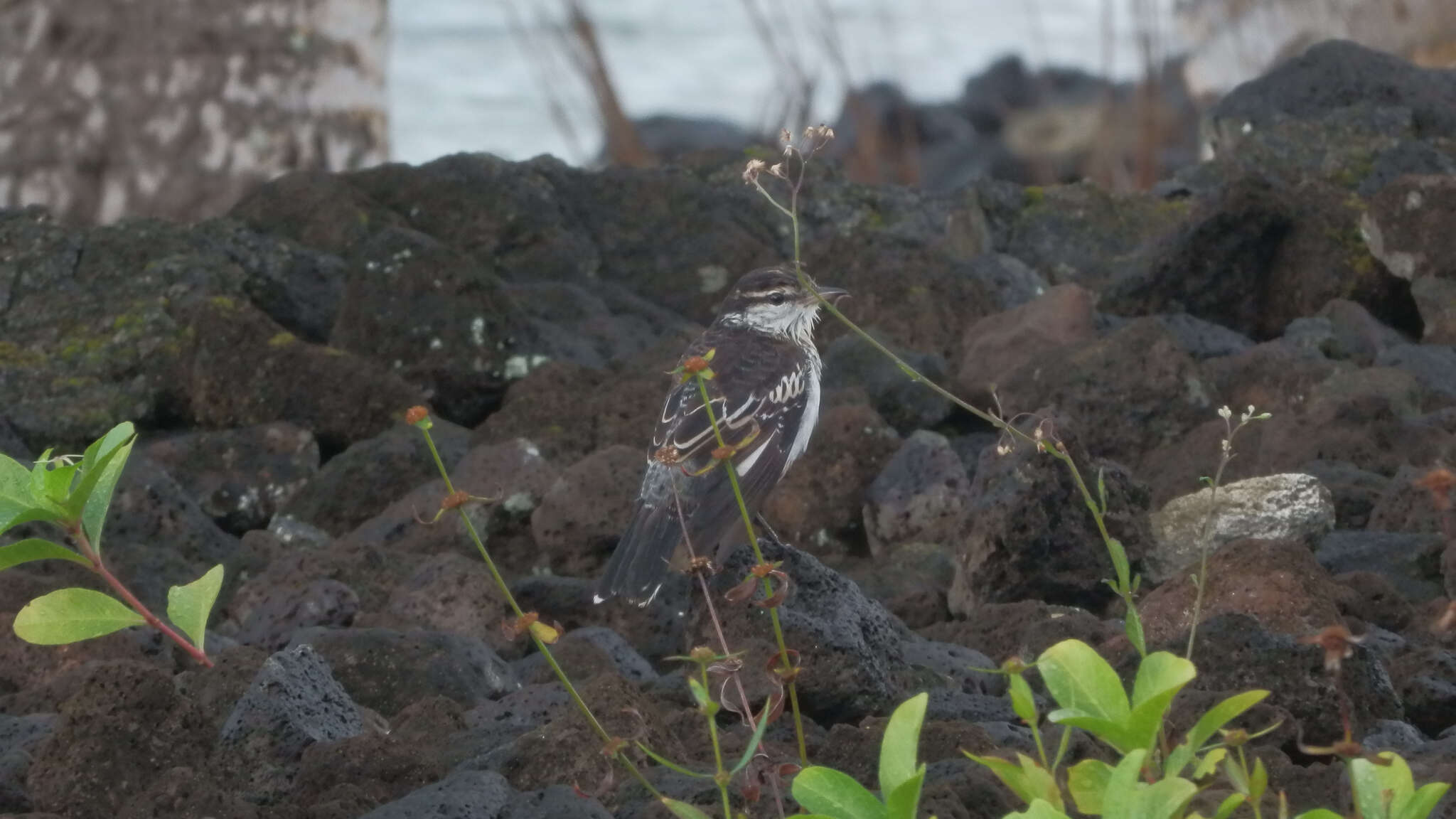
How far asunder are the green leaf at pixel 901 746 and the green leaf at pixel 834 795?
3 cm

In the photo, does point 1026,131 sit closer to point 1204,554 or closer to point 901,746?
point 1204,554

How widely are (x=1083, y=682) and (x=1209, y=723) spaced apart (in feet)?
0.57

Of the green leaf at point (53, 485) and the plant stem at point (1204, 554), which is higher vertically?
the green leaf at point (53, 485)

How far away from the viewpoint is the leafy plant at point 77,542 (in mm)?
3357

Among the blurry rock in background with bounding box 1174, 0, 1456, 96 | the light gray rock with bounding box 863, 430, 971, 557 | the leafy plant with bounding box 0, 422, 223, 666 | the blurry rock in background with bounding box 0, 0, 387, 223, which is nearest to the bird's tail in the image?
the light gray rock with bounding box 863, 430, 971, 557

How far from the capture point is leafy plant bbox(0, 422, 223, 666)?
11.0 ft

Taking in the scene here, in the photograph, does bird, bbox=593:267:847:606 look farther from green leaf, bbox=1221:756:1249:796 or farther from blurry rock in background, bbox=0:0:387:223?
blurry rock in background, bbox=0:0:387:223

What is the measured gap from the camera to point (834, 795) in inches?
108

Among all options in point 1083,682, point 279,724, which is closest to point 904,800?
point 1083,682

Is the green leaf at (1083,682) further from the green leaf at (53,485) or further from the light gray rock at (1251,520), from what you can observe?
the light gray rock at (1251,520)

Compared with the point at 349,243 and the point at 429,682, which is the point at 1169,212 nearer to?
the point at 349,243

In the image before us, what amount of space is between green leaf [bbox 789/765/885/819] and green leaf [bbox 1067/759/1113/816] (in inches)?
11.4

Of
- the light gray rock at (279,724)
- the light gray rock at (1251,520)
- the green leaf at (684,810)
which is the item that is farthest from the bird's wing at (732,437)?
the green leaf at (684,810)

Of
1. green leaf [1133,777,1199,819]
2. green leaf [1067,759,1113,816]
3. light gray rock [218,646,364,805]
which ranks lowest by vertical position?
light gray rock [218,646,364,805]
